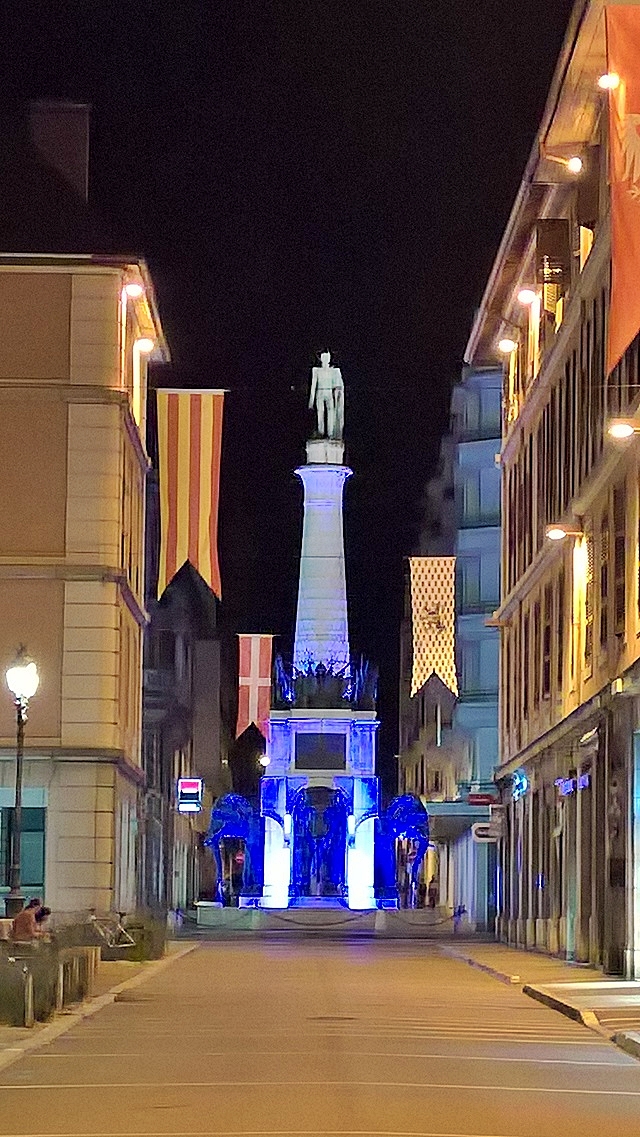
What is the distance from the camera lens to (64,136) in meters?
63.4

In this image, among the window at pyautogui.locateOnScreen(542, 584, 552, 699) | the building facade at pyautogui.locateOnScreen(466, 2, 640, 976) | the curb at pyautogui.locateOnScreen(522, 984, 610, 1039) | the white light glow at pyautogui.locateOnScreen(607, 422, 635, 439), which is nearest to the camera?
the curb at pyautogui.locateOnScreen(522, 984, 610, 1039)

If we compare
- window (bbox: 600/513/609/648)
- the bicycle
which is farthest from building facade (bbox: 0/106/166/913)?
window (bbox: 600/513/609/648)

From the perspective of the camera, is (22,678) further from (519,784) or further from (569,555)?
(519,784)

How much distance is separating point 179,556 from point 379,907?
37418 mm

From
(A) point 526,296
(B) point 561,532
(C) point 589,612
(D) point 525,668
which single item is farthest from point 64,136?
(C) point 589,612

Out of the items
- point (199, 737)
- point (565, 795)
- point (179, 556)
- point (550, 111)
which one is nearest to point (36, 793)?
point (179, 556)

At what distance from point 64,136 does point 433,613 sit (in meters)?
27.2

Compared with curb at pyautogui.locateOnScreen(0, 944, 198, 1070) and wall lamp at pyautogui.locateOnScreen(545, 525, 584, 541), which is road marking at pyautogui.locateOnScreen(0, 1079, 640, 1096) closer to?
curb at pyautogui.locateOnScreen(0, 944, 198, 1070)

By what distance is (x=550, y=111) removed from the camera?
1876 inches

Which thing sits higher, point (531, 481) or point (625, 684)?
point (531, 481)

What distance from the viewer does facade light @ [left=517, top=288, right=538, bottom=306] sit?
59719 millimetres

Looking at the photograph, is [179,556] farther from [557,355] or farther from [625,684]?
[625,684]

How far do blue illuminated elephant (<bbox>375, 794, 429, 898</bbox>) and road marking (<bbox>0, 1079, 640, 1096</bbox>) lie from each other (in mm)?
66837

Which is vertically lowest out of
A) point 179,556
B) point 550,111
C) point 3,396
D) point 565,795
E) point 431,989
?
point 431,989
